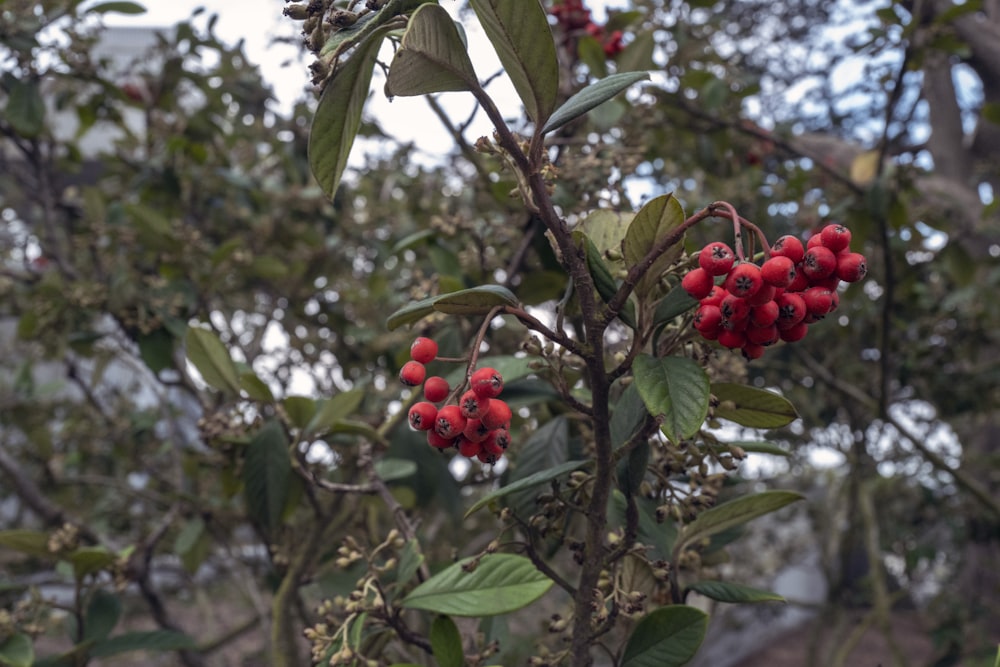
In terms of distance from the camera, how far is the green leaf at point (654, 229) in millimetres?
1002

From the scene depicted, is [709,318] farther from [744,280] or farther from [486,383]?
[486,383]

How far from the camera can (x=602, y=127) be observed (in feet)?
7.18

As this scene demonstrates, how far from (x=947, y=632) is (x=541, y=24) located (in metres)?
4.58

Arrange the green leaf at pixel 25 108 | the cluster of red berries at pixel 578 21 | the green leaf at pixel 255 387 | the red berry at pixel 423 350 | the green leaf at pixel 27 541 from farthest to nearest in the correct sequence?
the green leaf at pixel 25 108 → the cluster of red berries at pixel 578 21 → the green leaf at pixel 27 541 → the green leaf at pixel 255 387 → the red berry at pixel 423 350

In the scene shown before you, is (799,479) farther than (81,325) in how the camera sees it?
Yes

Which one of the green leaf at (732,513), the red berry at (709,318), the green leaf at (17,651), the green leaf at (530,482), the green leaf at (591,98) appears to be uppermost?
the green leaf at (591,98)

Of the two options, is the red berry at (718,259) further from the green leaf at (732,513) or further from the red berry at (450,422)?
the green leaf at (732,513)

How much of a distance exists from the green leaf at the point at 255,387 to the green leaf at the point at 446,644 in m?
0.74

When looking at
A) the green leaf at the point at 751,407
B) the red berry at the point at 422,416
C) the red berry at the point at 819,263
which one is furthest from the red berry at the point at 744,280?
the red berry at the point at 422,416

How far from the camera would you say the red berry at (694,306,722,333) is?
99 cm

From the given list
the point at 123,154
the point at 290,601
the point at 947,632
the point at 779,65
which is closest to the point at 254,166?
the point at 123,154

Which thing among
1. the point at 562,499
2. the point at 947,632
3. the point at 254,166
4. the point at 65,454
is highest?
the point at 254,166

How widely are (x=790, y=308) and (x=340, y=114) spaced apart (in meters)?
0.65

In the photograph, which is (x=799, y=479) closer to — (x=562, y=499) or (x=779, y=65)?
(x=779, y=65)
